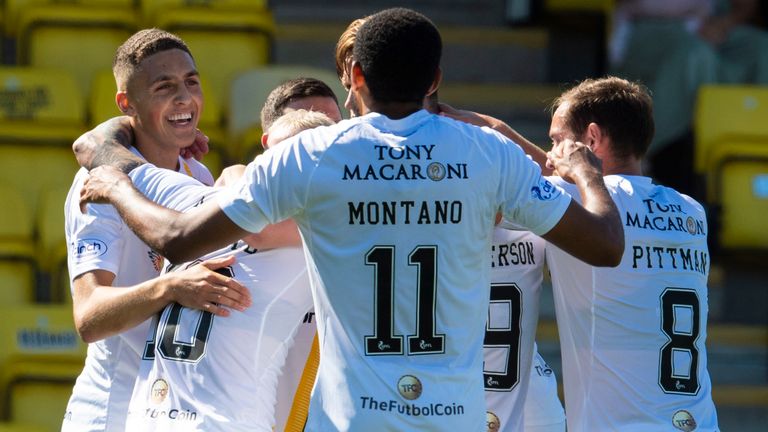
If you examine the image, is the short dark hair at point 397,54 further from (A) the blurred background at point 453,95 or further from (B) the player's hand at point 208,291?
(A) the blurred background at point 453,95

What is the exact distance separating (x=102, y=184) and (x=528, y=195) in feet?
3.76

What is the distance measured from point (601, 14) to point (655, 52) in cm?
50

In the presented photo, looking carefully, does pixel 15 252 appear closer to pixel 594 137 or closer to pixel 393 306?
pixel 594 137

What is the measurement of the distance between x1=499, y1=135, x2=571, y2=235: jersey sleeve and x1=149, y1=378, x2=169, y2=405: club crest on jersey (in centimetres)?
103

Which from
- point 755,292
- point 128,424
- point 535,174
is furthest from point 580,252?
point 755,292

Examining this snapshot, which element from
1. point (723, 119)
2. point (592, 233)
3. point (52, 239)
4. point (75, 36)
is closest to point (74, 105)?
point (75, 36)

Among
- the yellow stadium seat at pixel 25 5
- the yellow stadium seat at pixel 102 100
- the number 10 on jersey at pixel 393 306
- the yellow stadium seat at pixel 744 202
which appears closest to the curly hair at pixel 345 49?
the number 10 on jersey at pixel 393 306

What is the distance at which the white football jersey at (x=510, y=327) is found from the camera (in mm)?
4188

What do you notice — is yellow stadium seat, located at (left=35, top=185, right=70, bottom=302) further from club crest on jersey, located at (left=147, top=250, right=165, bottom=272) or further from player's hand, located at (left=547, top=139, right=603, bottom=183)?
player's hand, located at (left=547, top=139, right=603, bottom=183)

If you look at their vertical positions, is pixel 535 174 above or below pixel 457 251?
above

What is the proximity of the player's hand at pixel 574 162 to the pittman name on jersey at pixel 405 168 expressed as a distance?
0.45 m

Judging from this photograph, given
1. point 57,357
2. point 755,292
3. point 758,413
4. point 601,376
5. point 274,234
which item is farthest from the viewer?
point 755,292

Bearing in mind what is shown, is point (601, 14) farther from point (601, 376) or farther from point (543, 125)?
point (601, 376)

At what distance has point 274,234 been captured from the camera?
3543mm
